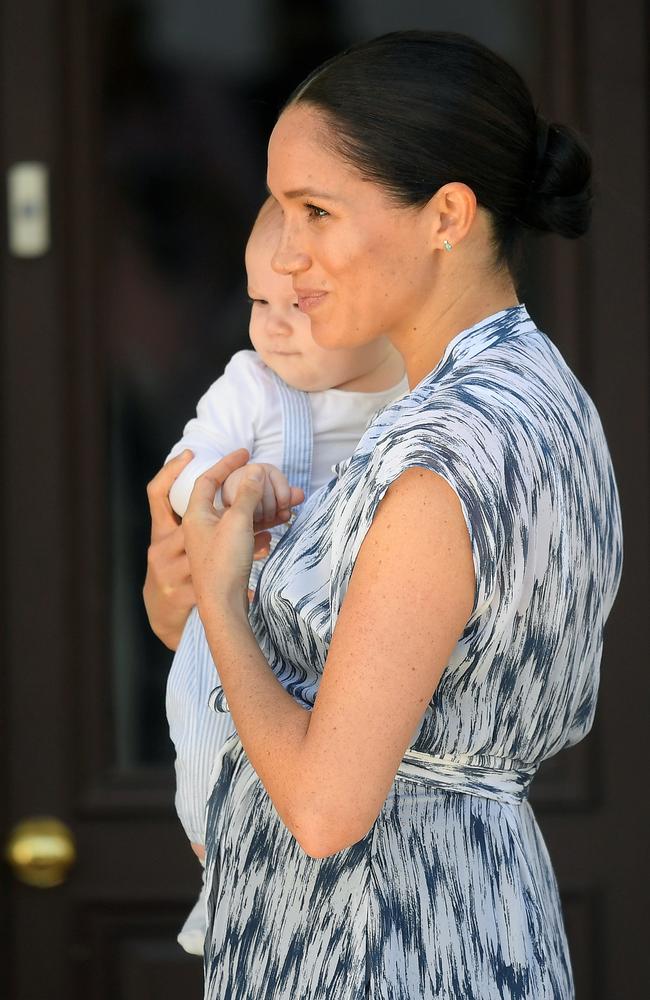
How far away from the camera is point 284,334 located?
6.31ft

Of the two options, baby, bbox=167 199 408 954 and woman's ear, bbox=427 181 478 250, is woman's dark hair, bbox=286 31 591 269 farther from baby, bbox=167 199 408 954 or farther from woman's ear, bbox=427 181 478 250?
baby, bbox=167 199 408 954

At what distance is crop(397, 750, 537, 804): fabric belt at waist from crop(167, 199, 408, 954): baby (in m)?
0.49

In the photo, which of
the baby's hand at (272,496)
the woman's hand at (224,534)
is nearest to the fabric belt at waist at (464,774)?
the woman's hand at (224,534)

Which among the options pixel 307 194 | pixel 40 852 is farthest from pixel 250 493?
pixel 40 852

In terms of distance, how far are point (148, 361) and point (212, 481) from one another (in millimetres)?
1270

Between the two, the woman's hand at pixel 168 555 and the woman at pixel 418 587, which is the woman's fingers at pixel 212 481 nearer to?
the woman at pixel 418 587

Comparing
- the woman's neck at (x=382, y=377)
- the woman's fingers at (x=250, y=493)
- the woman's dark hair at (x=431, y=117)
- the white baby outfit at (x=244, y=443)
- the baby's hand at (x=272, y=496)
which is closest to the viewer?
the woman's dark hair at (x=431, y=117)

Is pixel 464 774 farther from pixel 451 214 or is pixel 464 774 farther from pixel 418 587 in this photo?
pixel 451 214

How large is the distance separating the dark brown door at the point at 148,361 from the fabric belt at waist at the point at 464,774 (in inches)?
56.3

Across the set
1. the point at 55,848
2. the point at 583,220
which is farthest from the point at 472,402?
the point at 55,848

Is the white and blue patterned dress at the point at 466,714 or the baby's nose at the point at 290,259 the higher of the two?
the baby's nose at the point at 290,259

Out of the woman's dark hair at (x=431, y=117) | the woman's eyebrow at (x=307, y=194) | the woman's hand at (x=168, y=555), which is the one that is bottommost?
the woman's hand at (x=168, y=555)

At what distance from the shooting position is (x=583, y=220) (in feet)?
5.30

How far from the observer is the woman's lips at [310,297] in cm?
150
